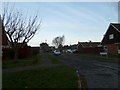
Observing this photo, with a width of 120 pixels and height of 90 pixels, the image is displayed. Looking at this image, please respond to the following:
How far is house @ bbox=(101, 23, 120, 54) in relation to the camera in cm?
3459

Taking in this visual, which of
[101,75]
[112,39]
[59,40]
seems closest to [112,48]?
[112,39]

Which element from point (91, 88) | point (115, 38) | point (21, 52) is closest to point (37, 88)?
point (91, 88)

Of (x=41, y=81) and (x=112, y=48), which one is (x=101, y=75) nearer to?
(x=41, y=81)

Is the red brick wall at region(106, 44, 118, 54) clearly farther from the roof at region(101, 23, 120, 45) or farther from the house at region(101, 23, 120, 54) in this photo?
the roof at region(101, 23, 120, 45)

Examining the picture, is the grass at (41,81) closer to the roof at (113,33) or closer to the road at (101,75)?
the road at (101,75)

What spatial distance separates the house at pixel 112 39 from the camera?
113 ft

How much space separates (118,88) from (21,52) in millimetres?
23863

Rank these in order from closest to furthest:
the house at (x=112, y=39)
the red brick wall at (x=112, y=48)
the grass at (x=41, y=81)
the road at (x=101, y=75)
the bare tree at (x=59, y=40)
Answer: the grass at (x=41, y=81)
the road at (x=101, y=75)
the house at (x=112, y=39)
the red brick wall at (x=112, y=48)
the bare tree at (x=59, y=40)

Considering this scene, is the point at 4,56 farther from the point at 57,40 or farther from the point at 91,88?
the point at 57,40

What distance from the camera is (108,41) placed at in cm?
3894

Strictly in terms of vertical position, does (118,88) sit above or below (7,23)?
below

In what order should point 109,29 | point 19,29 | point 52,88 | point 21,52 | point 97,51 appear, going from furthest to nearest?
point 97,51 → point 109,29 → point 21,52 → point 19,29 → point 52,88

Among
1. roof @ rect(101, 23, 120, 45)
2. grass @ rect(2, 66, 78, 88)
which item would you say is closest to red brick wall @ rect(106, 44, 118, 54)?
roof @ rect(101, 23, 120, 45)

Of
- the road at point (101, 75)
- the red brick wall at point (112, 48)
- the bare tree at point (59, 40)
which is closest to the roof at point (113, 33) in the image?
the red brick wall at point (112, 48)
